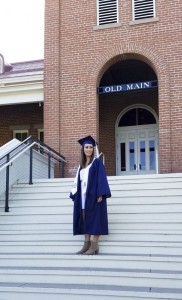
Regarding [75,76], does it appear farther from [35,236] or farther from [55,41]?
[35,236]

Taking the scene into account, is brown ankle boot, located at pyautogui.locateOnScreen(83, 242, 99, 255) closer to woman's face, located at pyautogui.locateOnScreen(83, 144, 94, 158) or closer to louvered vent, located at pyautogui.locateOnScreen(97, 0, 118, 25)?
woman's face, located at pyautogui.locateOnScreen(83, 144, 94, 158)

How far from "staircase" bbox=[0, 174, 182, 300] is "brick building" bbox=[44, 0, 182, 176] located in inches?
135

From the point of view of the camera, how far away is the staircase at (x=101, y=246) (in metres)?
5.26

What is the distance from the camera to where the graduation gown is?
6410mm

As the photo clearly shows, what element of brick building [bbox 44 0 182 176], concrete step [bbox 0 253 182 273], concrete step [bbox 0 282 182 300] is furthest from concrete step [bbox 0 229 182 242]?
brick building [bbox 44 0 182 176]

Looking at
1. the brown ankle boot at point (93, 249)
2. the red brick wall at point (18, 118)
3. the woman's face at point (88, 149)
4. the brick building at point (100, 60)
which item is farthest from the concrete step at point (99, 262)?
the red brick wall at point (18, 118)

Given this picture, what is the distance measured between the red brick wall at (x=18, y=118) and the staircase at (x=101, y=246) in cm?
761

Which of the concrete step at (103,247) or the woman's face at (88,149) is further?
the woman's face at (88,149)

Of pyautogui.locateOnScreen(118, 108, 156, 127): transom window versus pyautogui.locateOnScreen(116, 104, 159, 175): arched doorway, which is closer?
pyautogui.locateOnScreen(116, 104, 159, 175): arched doorway

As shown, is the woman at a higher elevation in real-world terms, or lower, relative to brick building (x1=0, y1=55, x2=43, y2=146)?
lower

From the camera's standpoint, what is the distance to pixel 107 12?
13.4 meters

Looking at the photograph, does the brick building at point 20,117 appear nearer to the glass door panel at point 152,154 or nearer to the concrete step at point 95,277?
the glass door panel at point 152,154

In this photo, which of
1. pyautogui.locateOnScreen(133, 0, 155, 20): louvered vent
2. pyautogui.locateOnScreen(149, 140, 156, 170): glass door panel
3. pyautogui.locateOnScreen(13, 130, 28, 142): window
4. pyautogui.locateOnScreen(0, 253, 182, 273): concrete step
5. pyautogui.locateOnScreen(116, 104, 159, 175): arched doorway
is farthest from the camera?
pyautogui.locateOnScreen(13, 130, 28, 142): window

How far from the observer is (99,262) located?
603 cm
